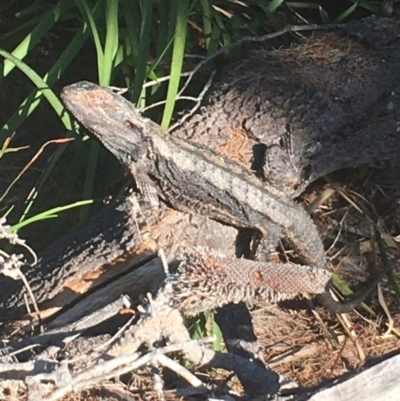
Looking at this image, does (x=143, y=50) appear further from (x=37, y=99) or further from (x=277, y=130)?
(x=277, y=130)

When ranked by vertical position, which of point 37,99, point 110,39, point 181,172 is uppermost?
point 110,39

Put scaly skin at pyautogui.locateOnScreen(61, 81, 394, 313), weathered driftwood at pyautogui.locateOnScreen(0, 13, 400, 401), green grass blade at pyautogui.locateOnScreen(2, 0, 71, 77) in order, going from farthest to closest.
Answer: green grass blade at pyautogui.locateOnScreen(2, 0, 71, 77), scaly skin at pyautogui.locateOnScreen(61, 81, 394, 313), weathered driftwood at pyautogui.locateOnScreen(0, 13, 400, 401)

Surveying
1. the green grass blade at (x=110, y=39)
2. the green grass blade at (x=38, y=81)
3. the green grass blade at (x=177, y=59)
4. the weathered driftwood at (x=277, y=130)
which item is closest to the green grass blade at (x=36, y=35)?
the green grass blade at (x=38, y=81)

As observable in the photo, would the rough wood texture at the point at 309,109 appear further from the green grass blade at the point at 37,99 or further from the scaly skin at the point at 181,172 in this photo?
the green grass blade at the point at 37,99

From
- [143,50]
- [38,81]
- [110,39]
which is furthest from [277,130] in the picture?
[38,81]

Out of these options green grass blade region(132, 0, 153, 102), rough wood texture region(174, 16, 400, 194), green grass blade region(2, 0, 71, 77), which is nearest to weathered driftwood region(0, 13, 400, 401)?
rough wood texture region(174, 16, 400, 194)

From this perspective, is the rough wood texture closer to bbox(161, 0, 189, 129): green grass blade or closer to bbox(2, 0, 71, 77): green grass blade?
bbox(161, 0, 189, 129): green grass blade

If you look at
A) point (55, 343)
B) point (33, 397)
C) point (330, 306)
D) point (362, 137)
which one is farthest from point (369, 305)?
point (33, 397)

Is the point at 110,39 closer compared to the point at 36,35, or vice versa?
the point at 110,39

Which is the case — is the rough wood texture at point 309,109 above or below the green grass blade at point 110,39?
below

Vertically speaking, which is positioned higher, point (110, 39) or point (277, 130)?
point (110, 39)

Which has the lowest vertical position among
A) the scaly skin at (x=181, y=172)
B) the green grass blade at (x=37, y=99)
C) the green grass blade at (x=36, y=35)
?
the scaly skin at (x=181, y=172)

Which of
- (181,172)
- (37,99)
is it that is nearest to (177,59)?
(181,172)

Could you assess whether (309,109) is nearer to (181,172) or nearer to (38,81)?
(181,172)
